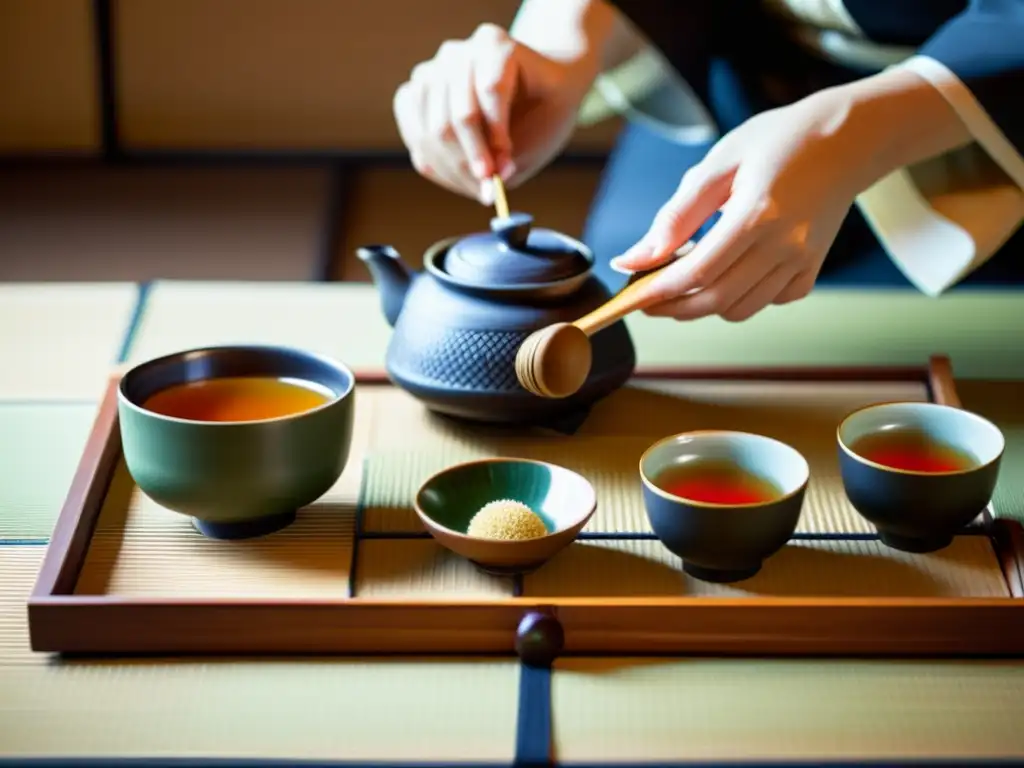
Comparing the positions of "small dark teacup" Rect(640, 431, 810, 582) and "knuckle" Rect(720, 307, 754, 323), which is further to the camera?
"knuckle" Rect(720, 307, 754, 323)

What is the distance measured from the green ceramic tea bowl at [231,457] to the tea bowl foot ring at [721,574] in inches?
9.7

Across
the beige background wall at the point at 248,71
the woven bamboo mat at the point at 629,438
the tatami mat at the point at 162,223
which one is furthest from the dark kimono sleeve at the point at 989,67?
the beige background wall at the point at 248,71

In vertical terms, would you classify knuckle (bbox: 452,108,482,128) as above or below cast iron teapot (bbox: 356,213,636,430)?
above

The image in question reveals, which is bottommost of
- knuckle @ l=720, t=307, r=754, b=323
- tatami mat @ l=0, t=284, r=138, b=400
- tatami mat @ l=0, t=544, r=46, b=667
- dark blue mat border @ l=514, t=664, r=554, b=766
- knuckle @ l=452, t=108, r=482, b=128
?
tatami mat @ l=0, t=284, r=138, b=400

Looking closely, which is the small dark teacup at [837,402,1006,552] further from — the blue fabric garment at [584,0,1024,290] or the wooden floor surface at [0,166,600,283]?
the wooden floor surface at [0,166,600,283]

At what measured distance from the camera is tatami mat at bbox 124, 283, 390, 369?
3.92 feet

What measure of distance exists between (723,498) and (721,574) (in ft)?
0.18

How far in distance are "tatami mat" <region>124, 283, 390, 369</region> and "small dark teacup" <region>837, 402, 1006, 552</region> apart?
45 centimetres

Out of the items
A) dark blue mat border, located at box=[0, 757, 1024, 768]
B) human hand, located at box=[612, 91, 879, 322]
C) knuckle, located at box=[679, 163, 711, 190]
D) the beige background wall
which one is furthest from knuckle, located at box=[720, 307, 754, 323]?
the beige background wall

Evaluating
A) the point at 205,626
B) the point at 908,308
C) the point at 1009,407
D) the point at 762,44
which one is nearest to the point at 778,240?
the point at 1009,407

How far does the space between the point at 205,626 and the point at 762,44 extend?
107 centimetres

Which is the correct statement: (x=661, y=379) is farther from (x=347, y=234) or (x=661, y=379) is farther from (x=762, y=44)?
(x=347, y=234)

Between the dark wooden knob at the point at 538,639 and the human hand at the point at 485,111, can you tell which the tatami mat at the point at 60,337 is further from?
the dark wooden knob at the point at 538,639

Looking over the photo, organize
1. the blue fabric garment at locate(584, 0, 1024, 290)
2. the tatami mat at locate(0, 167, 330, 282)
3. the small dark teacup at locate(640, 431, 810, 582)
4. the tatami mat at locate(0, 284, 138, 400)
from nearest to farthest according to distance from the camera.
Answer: the small dark teacup at locate(640, 431, 810, 582) < the tatami mat at locate(0, 284, 138, 400) < the blue fabric garment at locate(584, 0, 1024, 290) < the tatami mat at locate(0, 167, 330, 282)
